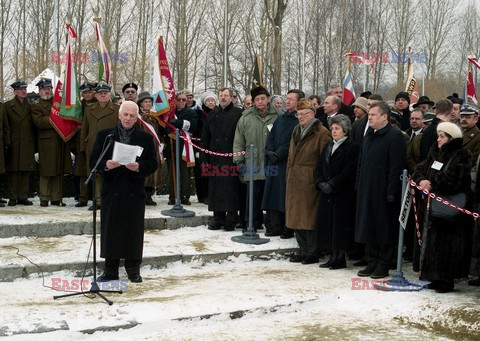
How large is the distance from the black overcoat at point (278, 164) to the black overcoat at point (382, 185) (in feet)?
5.42

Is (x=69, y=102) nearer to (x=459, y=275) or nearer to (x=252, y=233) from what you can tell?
(x=252, y=233)

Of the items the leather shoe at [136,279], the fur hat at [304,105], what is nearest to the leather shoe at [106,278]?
the leather shoe at [136,279]

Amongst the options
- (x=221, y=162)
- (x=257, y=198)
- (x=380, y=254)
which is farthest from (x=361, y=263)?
(x=221, y=162)

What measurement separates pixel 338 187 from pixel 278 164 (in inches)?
55.6

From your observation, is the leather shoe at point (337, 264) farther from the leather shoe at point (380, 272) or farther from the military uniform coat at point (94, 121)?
the military uniform coat at point (94, 121)

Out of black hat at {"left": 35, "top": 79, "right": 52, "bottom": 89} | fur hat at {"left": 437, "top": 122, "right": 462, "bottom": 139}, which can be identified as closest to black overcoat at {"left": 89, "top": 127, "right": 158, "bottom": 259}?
fur hat at {"left": 437, "top": 122, "right": 462, "bottom": 139}

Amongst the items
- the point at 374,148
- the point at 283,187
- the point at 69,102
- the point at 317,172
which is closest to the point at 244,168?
the point at 283,187

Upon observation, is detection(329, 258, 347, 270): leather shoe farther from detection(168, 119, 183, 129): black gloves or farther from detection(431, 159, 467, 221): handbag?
detection(168, 119, 183, 129): black gloves

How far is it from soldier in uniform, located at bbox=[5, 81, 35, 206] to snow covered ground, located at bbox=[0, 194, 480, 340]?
2.03 m

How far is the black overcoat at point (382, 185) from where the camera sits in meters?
7.66

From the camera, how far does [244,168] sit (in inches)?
380

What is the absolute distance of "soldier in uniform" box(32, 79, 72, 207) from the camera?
1055cm

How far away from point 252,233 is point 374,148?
2459mm

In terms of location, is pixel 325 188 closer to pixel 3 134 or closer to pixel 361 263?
pixel 361 263
